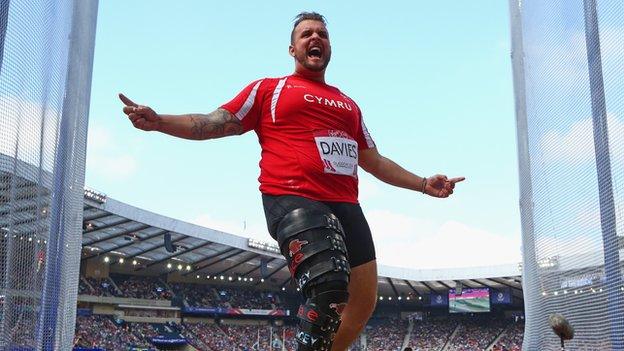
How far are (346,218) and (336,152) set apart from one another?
0.30 meters

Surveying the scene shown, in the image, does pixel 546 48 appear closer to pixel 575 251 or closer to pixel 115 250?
pixel 575 251

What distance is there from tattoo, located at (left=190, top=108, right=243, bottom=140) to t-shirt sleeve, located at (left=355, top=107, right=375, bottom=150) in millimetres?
679

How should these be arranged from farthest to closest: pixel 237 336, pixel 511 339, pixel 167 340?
pixel 511 339 < pixel 237 336 < pixel 167 340

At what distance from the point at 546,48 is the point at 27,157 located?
308cm

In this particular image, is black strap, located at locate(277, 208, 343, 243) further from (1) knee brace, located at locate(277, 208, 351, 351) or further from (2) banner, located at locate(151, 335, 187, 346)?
(2) banner, located at locate(151, 335, 187, 346)

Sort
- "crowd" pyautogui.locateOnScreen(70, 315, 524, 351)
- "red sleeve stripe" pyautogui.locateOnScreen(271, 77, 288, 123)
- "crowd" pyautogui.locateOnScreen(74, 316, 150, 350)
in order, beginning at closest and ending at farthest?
"red sleeve stripe" pyautogui.locateOnScreen(271, 77, 288, 123) → "crowd" pyautogui.locateOnScreen(74, 316, 150, 350) → "crowd" pyautogui.locateOnScreen(70, 315, 524, 351)

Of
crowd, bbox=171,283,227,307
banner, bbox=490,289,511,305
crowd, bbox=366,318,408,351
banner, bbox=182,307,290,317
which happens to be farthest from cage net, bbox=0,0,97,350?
crowd, bbox=366,318,408,351

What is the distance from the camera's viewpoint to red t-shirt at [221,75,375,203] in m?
2.45

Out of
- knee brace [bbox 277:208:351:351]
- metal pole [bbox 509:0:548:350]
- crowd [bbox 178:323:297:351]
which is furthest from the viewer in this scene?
crowd [bbox 178:323:297:351]

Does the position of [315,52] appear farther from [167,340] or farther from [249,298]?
[249,298]

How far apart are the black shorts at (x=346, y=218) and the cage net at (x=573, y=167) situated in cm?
120

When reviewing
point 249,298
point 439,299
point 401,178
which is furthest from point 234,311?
point 401,178

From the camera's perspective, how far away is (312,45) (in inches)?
107

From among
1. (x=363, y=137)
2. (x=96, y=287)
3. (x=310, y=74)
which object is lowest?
(x=363, y=137)
